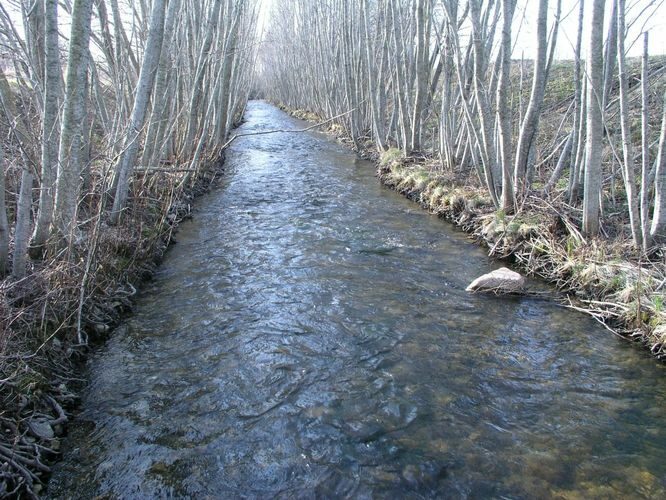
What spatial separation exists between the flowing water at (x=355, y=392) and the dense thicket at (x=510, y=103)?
6.05ft

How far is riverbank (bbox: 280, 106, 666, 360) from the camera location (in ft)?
16.6

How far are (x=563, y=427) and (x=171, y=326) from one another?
3.76 meters

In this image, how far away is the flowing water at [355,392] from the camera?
324 cm

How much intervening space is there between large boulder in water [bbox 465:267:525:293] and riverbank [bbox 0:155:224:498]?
13.7 feet

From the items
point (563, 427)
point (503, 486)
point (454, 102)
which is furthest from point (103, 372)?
point (454, 102)

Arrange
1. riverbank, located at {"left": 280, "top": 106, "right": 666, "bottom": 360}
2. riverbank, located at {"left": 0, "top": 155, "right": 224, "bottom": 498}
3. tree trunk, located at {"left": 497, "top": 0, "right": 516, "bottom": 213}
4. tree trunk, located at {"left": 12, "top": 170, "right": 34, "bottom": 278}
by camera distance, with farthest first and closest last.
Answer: tree trunk, located at {"left": 497, "top": 0, "right": 516, "bottom": 213} < riverbank, located at {"left": 280, "top": 106, "right": 666, "bottom": 360} < tree trunk, located at {"left": 12, "top": 170, "right": 34, "bottom": 278} < riverbank, located at {"left": 0, "top": 155, "right": 224, "bottom": 498}

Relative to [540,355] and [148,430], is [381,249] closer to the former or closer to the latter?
[540,355]

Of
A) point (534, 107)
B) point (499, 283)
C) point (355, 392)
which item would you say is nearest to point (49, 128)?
point (355, 392)

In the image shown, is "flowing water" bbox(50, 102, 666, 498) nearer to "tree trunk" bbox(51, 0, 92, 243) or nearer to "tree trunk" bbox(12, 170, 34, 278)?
"tree trunk" bbox(12, 170, 34, 278)

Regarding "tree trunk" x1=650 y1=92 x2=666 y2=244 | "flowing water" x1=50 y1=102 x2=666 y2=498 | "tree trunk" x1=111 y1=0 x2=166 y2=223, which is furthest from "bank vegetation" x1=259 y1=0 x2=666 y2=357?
"tree trunk" x1=111 y1=0 x2=166 y2=223

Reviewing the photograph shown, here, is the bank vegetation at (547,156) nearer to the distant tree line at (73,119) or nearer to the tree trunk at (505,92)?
the tree trunk at (505,92)

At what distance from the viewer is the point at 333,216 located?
9.16 metres

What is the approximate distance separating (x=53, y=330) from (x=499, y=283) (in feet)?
16.0

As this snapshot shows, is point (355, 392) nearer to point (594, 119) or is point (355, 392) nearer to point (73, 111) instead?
point (73, 111)
